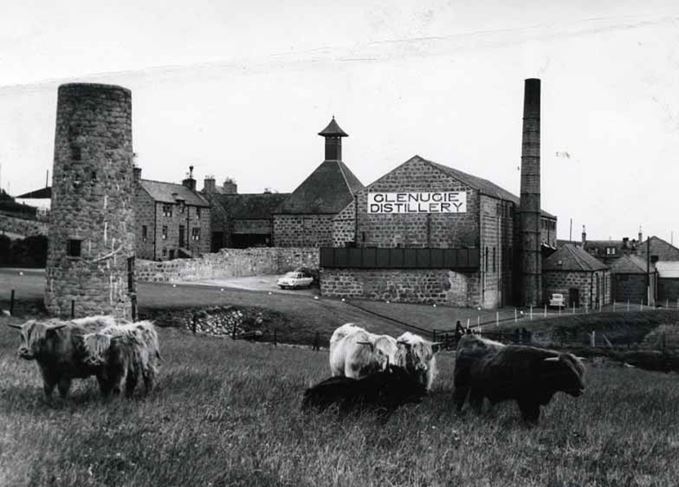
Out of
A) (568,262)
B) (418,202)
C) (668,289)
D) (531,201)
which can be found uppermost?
(531,201)

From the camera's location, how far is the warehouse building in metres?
45.8

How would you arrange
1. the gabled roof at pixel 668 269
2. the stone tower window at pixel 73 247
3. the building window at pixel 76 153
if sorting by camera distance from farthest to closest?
the gabled roof at pixel 668 269 < the stone tower window at pixel 73 247 < the building window at pixel 76 153

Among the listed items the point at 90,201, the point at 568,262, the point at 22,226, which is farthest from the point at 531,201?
the point at 90,201

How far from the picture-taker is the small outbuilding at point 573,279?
5300 centimetres

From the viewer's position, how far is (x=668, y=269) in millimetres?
74062

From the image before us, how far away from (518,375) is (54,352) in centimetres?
618

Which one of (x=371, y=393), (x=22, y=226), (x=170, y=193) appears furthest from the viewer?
(x=170, y=193)

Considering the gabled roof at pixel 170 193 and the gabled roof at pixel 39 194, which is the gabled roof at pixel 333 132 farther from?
the gabled roof at pixel 39 194

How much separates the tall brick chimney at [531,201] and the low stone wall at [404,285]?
7778mm

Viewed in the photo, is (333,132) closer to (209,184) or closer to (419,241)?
(209,184)

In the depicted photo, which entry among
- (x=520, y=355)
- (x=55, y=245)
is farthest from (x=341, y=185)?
(x=520, y=355)

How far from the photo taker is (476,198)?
46.5m

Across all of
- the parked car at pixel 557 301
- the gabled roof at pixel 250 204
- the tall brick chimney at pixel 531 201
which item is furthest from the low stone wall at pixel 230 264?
the parked car at pixel 557 301

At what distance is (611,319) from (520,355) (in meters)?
36.2
